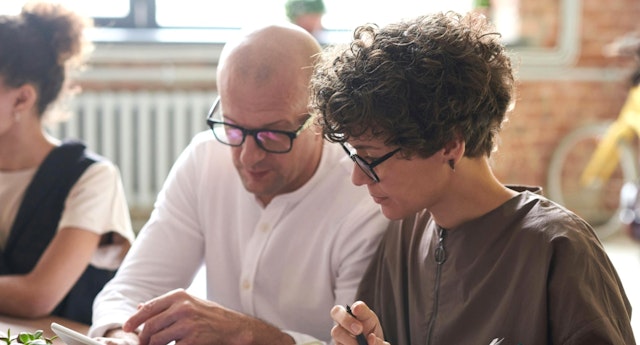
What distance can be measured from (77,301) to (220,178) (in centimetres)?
44

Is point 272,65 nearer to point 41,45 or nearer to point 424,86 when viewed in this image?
point 424,86

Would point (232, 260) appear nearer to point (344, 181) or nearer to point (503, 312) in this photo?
point (344, 181)

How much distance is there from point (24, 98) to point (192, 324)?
97cm

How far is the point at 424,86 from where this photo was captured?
4.78 feet

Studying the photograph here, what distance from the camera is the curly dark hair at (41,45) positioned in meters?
2.28

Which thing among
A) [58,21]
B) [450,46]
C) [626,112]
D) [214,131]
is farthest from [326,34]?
[450,46]

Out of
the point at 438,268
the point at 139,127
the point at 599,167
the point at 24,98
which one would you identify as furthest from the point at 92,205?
the point at 599,167

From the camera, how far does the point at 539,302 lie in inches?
54.9

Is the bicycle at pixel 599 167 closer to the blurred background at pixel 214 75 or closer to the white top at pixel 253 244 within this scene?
the blurred background at pixel 214 75

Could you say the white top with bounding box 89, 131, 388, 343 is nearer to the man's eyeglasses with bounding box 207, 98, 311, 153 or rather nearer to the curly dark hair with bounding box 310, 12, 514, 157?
the man's eyeglasses with bounding box 207, 98, 311, 153

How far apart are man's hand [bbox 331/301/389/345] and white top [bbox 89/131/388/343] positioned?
1.26ft

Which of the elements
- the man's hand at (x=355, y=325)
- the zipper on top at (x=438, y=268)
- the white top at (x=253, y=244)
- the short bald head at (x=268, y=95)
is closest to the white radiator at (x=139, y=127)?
the white top at (x=253, y=244)

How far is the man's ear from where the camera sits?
232 centimetres

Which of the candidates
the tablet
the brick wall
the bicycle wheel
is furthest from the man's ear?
the bicycle wheel
